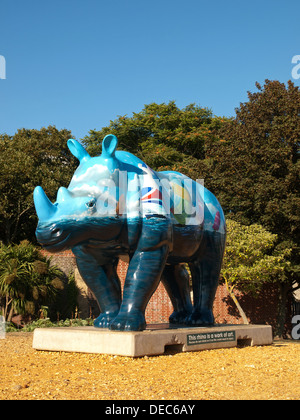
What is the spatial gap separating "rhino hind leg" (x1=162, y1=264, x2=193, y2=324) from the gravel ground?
1.48 m

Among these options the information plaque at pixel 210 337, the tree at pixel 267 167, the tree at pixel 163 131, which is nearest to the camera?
the information plaque at pixel 210 337

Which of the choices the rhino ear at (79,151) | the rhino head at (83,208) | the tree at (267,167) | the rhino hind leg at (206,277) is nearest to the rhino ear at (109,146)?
the rhino head at (83,208)

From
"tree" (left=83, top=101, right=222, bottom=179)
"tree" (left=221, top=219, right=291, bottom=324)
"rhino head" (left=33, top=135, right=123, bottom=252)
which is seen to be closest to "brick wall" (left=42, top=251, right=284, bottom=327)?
"tree" (left=221, top=219, right=291, bottom=324)

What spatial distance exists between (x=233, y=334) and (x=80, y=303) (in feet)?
35.1

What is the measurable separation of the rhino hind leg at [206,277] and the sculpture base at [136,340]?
0.42 metres

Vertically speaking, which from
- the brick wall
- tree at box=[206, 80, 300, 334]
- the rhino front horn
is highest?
tree at box=[206, 80, 300, 334]

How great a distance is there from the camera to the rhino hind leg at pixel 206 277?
25.6ft

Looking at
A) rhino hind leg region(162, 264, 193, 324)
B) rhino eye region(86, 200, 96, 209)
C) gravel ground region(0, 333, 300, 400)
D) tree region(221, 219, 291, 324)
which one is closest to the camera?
gravel ground region(0, 333, 300, 400)

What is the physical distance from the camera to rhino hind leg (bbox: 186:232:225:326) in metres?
7.82

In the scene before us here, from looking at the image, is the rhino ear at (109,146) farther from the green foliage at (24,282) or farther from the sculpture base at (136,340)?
→ the green foliage at (24,282)

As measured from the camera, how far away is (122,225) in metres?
6.49

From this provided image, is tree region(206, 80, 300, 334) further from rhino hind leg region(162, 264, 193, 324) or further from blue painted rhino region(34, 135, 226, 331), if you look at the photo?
blue painted rhino region(34, 135, 226, 331)

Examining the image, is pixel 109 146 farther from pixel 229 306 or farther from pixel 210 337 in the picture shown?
pixel 229 306

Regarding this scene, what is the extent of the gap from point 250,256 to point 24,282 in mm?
6971
